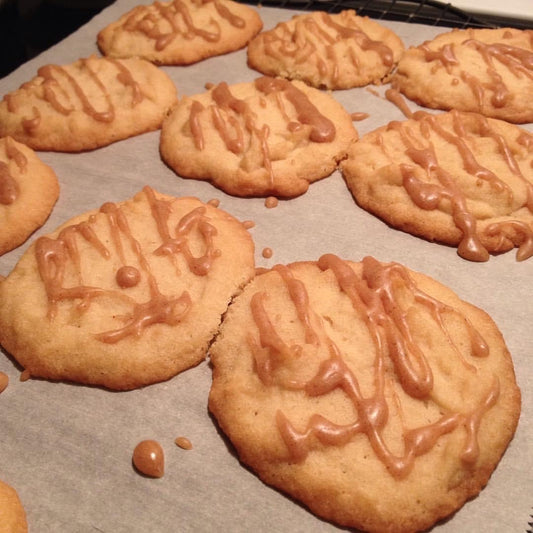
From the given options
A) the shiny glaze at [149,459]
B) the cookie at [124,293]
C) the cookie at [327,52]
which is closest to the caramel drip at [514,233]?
the cookie at [124,293]

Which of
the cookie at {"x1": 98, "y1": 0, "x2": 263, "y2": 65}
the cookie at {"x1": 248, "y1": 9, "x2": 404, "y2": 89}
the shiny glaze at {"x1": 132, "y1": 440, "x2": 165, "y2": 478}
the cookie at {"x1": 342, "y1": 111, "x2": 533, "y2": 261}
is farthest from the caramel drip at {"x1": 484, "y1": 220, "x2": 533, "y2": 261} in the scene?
the cookie at {"x1": 98, "y1": 0, "x2": 263, "y2": 65}

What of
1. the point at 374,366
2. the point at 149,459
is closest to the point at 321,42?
the point at 374,366

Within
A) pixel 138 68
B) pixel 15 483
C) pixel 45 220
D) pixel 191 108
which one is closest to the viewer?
pixel 15 483

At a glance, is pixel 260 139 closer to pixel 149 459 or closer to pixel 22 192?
pixel 22 192

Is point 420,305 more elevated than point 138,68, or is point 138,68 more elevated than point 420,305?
point 138,68

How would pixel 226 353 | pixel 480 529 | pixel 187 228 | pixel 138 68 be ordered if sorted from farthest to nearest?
pixel 138 68 → pixel 187 228 → pixel 226 353 → pixel 480 529

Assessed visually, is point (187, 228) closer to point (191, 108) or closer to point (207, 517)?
point (191, 108)

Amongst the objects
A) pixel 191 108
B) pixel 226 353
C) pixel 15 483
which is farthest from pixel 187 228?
pixel 15 483

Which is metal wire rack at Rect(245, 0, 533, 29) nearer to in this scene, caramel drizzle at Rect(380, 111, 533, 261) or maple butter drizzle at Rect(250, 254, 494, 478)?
caramel drizzle at Rect(380, 111, 533, 261)

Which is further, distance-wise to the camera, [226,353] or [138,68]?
[138,68]
